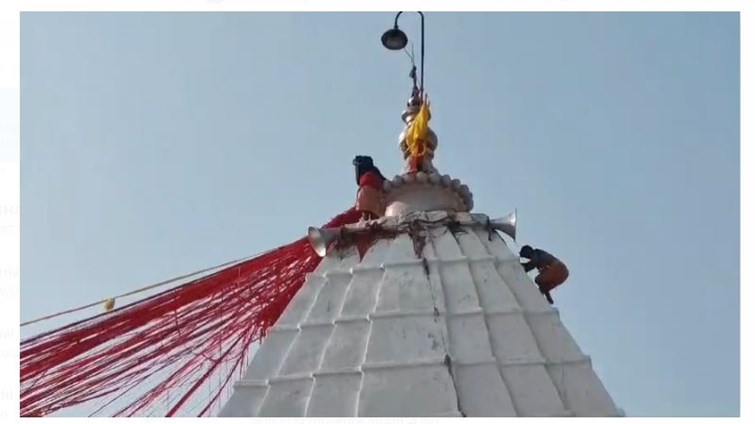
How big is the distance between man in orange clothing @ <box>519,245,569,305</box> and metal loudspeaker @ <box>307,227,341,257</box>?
1.53 meters

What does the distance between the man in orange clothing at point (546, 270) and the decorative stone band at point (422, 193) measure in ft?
2.48

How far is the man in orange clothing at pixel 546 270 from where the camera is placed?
285 inches

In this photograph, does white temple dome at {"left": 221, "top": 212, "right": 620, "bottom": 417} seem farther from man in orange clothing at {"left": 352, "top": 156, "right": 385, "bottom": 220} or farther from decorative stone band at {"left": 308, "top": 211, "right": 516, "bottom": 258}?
man in orange clothing at {"left": 352, "top": 156, "right": 385, "bottom": 220}

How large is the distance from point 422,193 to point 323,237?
993 mm

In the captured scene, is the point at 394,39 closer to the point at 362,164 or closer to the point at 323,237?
the point at 362,164

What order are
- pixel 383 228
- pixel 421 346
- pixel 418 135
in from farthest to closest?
pixel 418 135 < pixel 383 228 < pixel 421 346

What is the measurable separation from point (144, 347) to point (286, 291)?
1.36 meters

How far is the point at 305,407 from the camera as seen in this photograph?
5.62 m

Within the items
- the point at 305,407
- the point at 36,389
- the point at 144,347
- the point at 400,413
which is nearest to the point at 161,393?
the point at 144,347

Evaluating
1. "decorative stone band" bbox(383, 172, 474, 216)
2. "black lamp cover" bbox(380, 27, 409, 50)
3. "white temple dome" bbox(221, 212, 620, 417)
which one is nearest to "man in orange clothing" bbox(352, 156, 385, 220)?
"decorative stone band" bbox(383, 172, 474, 216)

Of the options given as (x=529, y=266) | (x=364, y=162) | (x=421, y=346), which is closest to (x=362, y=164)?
(x=364, y=162)

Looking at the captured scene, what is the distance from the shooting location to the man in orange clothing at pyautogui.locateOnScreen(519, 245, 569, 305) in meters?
7.23

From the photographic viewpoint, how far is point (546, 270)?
7.26 meters

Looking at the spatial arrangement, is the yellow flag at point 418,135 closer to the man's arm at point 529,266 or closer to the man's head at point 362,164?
the man's head at point 362,164
